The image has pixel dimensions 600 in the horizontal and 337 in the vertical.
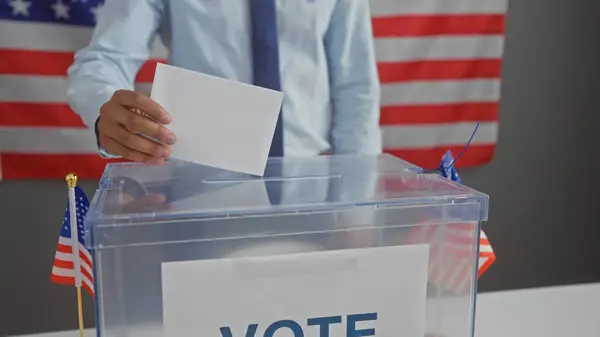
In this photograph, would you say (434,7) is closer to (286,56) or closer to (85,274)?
(286,56)

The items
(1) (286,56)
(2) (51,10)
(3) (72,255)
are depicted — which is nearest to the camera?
(3) (72,255)

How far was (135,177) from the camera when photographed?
0.62m

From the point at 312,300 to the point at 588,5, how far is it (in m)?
1.69

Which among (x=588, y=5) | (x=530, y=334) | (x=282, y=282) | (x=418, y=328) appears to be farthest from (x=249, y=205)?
(x=588, y=5)

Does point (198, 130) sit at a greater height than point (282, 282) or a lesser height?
greater

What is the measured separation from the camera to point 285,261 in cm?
47

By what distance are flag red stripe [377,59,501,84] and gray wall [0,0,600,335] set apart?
11 centimetres

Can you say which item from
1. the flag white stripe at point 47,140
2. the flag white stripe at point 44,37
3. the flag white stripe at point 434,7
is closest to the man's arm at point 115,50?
the flag white stripe at point 44,37

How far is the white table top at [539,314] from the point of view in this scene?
0.72 meters

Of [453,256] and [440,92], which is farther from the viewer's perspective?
[440,92]

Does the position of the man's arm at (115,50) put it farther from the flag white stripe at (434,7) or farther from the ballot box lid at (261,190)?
the flag white stripe at (434,7)

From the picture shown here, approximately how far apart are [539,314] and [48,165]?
1.23 meters

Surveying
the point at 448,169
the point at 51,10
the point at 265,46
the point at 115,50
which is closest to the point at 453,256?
the point at 448,169

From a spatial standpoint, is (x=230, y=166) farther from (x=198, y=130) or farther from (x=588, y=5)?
(x=588, y=5)
